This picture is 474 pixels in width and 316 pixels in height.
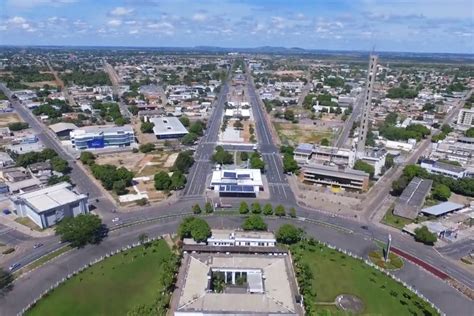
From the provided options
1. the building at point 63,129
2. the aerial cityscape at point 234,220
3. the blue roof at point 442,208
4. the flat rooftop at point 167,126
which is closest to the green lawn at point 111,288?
the aerial cityscape at point 234,220

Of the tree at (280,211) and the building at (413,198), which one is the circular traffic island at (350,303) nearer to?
the tree at (280,211)

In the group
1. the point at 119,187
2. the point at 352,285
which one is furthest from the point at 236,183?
the point at 352,285

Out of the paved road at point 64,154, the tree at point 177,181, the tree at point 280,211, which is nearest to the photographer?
the tree at point 280,211

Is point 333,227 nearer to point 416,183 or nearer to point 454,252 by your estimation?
point 454,252

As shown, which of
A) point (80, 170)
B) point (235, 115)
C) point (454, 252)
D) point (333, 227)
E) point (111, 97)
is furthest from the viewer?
point (111, 97)

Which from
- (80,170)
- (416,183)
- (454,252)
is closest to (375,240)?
(454,252)

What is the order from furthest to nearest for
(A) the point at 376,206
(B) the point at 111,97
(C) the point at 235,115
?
(B) the point at 111,97
(C) the point at 235,115
(A) the point at 376,206
